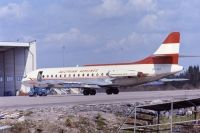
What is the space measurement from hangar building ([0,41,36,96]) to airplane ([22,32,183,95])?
46.9 ft

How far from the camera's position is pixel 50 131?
1942cm

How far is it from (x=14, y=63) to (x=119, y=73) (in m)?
28.1

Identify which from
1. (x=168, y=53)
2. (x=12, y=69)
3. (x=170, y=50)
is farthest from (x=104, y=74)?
(x=12, y=69)

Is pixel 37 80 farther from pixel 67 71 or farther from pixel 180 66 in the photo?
pixel 180 66

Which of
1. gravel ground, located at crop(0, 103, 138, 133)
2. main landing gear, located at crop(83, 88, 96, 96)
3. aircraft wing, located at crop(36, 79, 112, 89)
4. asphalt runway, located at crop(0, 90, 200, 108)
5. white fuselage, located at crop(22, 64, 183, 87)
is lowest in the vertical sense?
gravel ground, located at crop(0, 103, 138, 133)

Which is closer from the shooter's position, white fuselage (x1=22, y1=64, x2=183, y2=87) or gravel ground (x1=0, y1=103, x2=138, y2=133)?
gravel ground (x1=0, y1=103, x2=138, y2=133)

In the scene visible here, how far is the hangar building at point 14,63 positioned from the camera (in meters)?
74.4

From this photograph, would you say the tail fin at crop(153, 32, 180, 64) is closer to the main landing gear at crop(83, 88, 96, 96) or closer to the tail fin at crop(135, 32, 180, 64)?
the tail fin at crop(135, 32, 180, 64)

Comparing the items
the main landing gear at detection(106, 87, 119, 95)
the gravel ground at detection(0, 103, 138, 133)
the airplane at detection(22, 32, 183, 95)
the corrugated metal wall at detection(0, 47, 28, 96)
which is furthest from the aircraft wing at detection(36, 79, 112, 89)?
the gravel ground at detection(0, 103, 138, 133)

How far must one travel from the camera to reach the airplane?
53.0m

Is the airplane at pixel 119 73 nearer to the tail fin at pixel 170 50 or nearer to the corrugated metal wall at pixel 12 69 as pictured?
the tail fin at pixel 170 50

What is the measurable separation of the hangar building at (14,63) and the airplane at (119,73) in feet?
46.9

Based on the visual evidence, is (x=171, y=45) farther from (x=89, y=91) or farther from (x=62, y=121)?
(x=62, y=121)

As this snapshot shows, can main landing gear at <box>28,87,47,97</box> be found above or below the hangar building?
below
